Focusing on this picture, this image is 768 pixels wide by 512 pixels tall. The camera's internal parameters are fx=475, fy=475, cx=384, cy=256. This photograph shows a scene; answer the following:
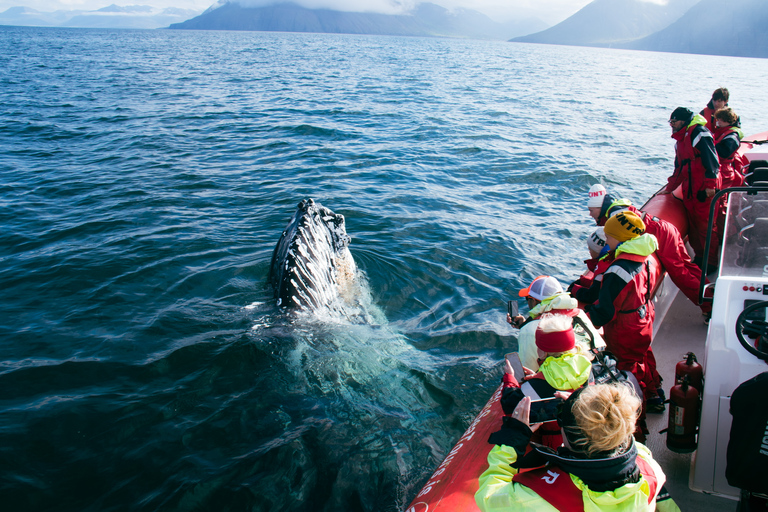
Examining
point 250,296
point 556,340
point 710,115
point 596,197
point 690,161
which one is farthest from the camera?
point 710,115

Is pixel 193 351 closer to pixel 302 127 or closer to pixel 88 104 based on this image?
pixel 302 127

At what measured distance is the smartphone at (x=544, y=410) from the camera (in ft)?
8.67

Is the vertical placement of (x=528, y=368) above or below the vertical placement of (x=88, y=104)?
below

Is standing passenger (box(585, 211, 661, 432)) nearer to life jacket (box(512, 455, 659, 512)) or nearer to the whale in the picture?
life jacket (box(512, 455, 659, 512))

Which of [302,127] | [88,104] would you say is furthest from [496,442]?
[88,104]

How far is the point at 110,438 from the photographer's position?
4.85 metres

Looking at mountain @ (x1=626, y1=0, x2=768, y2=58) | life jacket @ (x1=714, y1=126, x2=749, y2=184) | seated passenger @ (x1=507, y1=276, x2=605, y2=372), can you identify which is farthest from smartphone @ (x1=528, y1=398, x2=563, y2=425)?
mountain @ (x1=626, y1=0, x2=768, y2=58)

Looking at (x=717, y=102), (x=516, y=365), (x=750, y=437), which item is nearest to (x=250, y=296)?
(x=516, y=365)

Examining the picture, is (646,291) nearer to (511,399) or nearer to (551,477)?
(511,399)

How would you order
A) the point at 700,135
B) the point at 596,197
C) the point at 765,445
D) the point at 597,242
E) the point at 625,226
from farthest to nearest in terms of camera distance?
the point at 700,135
the point at 596,197
the point at 597,242
the point at 625,226
the point at 765,445

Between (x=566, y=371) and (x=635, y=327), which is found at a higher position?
(x=566, y=371)

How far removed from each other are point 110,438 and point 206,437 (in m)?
0.97

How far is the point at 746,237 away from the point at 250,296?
6.24 meters

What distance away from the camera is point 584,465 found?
2.10 m
